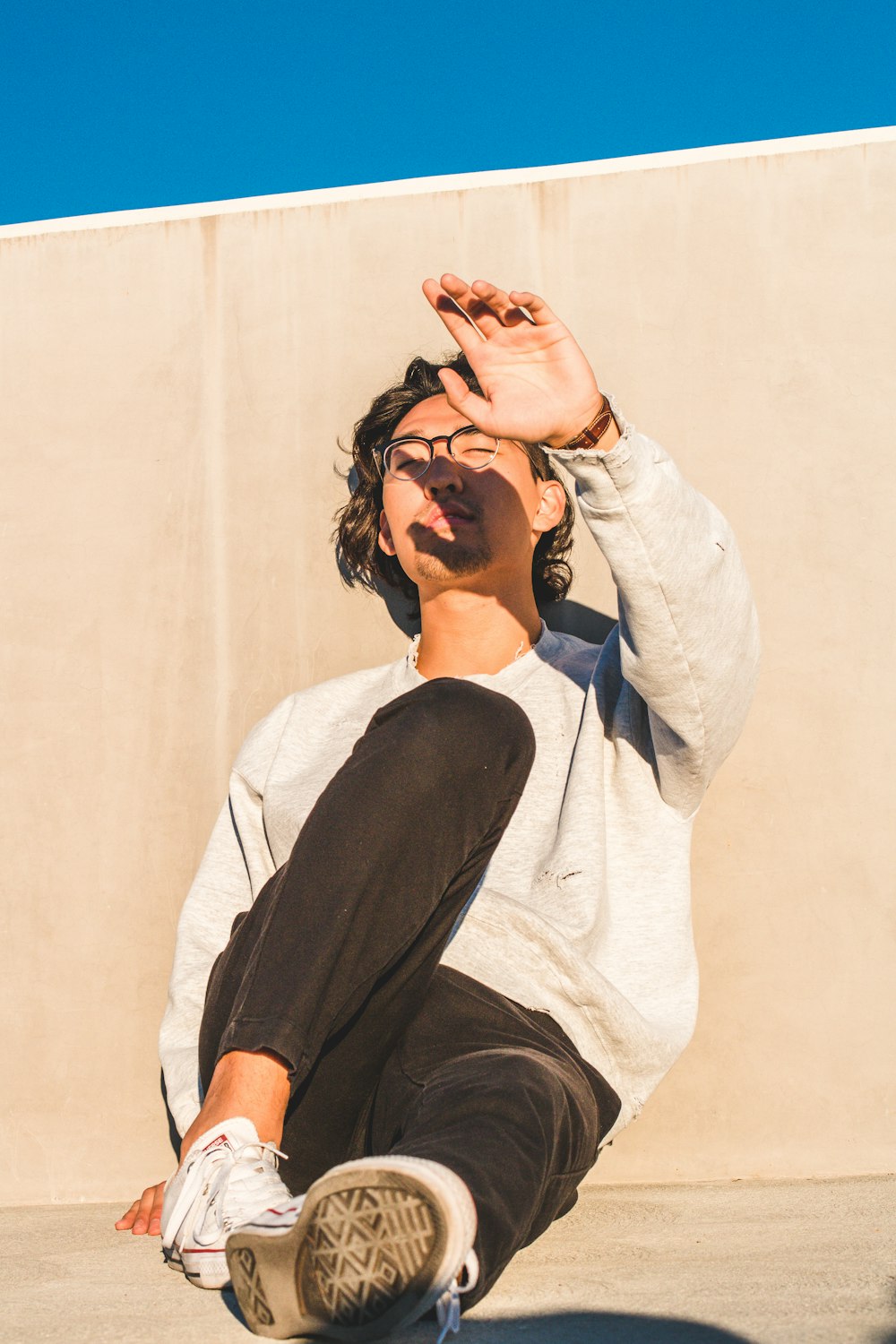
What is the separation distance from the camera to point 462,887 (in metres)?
1.25

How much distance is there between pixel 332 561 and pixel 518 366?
3.24 ft

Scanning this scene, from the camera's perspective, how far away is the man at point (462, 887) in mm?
969

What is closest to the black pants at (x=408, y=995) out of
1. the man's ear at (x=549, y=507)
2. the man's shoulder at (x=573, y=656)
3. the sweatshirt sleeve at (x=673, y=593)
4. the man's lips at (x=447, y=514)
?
the sweatshirt sleeve at (x=673, y=593)

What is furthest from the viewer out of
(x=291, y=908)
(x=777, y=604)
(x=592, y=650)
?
(x=777, y=604)

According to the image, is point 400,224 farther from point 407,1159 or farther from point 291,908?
point 407,1159

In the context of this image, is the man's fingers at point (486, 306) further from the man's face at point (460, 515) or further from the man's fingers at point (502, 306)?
the man's face at point (460, 515)

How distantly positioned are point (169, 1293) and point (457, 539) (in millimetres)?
1299

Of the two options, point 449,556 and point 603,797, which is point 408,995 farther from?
point 449,556

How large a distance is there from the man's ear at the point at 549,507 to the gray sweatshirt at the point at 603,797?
0.77 feet

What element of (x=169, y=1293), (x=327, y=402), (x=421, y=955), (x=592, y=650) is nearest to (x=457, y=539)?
(x=592, y=650)

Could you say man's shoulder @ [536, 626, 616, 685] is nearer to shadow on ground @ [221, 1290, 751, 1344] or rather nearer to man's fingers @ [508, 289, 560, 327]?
man's fingers @ [508, 289, 560, 327]

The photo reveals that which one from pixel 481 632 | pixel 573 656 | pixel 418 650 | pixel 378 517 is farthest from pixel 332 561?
pixel 573 656

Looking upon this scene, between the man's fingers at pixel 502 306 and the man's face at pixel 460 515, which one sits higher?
the man's fingers at pixel 502 306

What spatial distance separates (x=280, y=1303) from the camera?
2.99ft
